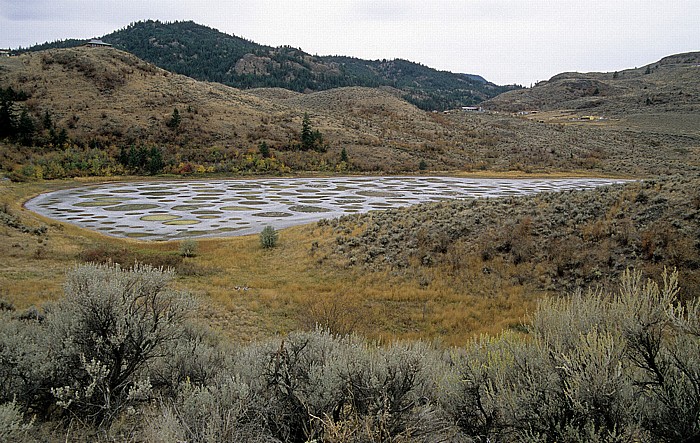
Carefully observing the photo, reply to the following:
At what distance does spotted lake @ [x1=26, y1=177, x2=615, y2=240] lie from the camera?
22.6 metres

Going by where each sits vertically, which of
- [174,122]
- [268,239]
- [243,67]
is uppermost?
[243,67]

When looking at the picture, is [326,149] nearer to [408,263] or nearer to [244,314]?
[408,263]

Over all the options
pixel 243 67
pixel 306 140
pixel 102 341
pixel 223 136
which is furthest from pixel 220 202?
pixel 243 67

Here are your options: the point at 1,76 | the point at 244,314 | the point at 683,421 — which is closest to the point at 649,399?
the point at 683,421

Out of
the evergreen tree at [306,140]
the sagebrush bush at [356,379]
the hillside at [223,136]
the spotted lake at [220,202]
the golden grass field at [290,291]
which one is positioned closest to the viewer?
the sagebrush bush at [356,379]

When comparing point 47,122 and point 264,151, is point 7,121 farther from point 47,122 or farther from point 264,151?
point 264,151

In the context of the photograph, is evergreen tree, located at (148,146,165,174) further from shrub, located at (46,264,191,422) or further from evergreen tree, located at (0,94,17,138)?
shrub, located at (46,264,191,422)

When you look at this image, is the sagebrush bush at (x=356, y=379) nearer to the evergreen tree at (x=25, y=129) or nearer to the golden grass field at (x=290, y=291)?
the golden grass field at (x=290, y=291)

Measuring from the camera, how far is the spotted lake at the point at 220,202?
2259 cm

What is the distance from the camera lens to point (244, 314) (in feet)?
34.6

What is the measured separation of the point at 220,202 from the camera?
30.7 m

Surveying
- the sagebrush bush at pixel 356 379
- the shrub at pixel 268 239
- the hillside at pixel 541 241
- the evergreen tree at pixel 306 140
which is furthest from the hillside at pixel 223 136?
the sagebrush bush at pixel 356 379

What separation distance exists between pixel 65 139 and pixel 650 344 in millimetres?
59246

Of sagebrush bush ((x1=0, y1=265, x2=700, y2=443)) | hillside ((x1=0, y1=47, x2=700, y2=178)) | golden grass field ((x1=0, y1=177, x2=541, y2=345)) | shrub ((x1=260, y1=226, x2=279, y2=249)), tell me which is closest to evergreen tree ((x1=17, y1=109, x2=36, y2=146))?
hillside ((x1=0, y1=47, x2=700, y2=178))
